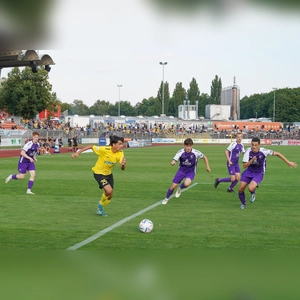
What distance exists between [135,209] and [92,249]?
17.5 feet

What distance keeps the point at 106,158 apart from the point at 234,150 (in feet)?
23.7

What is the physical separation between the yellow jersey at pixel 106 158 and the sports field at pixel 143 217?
1.17m

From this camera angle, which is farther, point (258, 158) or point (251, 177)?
point (251, 177)

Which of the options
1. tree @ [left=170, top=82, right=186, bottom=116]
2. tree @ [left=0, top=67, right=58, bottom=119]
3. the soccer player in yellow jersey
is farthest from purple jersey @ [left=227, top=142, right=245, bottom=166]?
tree @ [left=0, top=67, right=58, bottom=119]

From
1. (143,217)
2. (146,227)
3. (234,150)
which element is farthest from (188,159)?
(146,227)

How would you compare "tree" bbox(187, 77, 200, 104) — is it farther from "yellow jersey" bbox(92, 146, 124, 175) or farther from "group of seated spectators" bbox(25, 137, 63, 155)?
"group of seated spectators" bbox(25, 137, 63, 155)

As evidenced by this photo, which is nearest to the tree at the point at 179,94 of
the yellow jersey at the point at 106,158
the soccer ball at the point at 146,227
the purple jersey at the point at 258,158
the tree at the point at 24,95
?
the soccer ball at the point at 146,227

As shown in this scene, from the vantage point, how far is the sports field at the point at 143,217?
7625mm

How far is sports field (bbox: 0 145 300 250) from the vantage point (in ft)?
25.0

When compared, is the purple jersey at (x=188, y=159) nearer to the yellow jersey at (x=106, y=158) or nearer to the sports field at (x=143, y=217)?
the sports field at (x=143, y=217)

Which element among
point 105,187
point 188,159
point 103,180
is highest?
point 188,159

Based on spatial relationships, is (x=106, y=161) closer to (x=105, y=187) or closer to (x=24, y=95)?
(x=105, y=187)

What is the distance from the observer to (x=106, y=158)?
429 inches

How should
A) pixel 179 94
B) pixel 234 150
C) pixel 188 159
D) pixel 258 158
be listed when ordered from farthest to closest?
1. pixel 234 150
2. pixel 188 159
3. pixel 258 158
4. pixel 179 94
